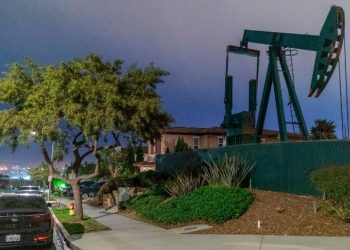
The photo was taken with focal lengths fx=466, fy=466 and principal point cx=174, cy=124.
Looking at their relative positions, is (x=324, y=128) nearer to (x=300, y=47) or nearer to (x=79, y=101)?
(x=300, y=47)

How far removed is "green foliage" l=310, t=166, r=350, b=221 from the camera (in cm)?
1260

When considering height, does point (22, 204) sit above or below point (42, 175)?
above

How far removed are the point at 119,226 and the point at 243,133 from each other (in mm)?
15026

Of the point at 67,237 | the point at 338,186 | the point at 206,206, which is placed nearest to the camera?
the point at 338,186

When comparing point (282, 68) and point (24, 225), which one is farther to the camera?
point (282, 68)

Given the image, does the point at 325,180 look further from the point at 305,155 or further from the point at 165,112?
the point at 165,112

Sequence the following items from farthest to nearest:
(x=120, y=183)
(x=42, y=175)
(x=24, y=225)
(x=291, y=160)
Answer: (x=42, y=175)
(x=120, y=183)
(x=291, y=160)
(x=24, y=225)

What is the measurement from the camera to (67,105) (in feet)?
59.5

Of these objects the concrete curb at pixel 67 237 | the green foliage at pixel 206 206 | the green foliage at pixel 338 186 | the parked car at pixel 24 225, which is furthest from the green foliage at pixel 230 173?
the parked car at pixel 24 225

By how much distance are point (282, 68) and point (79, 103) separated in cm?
1493

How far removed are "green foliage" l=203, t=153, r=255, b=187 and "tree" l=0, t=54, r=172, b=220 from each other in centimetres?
337

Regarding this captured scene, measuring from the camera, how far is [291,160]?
57.0 ft

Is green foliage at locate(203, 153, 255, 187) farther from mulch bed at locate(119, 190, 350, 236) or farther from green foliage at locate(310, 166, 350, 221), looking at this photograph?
green foliage at locate(310, 166, 350, 221)

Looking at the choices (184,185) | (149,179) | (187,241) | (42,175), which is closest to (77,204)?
(184,185)
